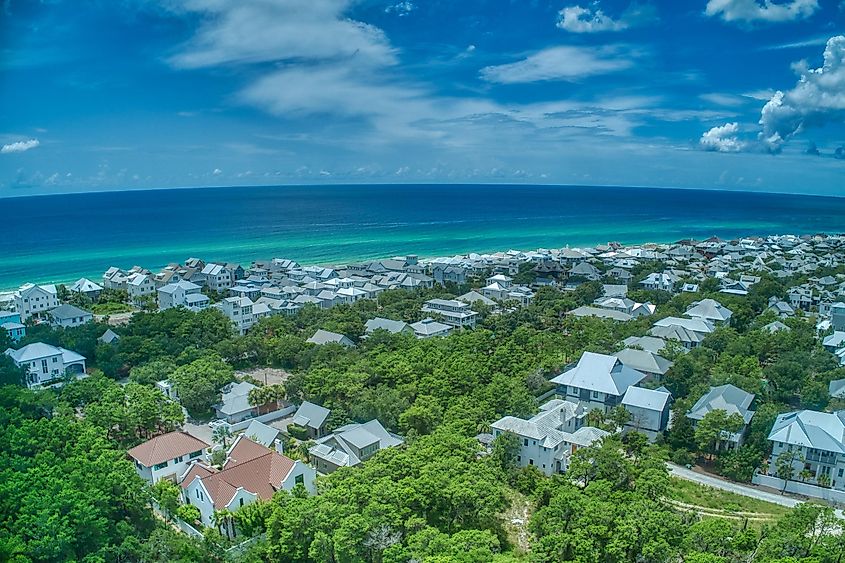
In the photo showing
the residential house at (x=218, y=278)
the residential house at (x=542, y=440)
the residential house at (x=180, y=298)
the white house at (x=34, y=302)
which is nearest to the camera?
the residential house at (x=542, y=440)

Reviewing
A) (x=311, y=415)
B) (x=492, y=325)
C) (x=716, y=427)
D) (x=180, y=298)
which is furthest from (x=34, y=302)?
(x=716, y=427)

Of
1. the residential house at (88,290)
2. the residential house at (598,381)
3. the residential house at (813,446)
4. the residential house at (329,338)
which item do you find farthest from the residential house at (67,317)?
the residential house at (813,446)

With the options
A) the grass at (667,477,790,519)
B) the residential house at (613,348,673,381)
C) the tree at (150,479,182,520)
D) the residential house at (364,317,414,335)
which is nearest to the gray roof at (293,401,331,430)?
the tree at (150,479,182,520)

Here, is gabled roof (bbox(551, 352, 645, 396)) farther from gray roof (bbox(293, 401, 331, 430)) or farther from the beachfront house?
gray roof (bbox(293, 401, 331, 430))

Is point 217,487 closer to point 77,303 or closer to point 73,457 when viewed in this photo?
point 73,457

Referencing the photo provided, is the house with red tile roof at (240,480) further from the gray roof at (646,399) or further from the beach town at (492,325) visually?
the gray roof at (646,399)

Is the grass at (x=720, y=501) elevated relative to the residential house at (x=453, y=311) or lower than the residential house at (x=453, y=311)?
lower

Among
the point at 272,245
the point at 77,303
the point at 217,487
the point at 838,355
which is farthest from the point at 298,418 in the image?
the point at 272,245

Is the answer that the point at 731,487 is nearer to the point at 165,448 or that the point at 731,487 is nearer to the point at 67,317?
the point at 165,448
